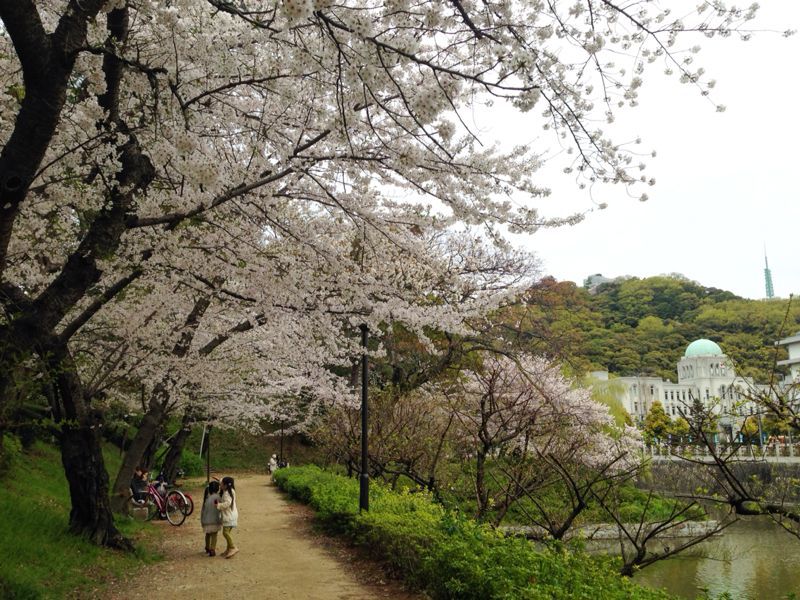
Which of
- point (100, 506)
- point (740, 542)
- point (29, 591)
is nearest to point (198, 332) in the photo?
point (100, 506)

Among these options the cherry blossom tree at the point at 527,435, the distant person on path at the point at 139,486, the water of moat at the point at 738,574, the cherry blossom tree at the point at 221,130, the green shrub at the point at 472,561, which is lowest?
the water of moat at the point at 738,574

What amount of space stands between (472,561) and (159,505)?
9.85 metres

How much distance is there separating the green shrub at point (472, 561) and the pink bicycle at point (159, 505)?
17.9 feet

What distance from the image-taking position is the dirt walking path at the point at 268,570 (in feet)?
22.3

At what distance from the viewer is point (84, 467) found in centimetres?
756

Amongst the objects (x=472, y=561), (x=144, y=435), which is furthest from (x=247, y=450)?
(x=472, y=561)

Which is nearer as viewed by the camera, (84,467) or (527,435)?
(84,467)

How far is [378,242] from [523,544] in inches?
136

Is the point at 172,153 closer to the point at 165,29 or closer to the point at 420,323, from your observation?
the point at 165,29

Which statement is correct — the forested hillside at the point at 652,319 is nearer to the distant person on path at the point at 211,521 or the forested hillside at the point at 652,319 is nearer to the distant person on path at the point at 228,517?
the distant person on path at the point at 228,517

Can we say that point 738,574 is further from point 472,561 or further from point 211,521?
point 211,521

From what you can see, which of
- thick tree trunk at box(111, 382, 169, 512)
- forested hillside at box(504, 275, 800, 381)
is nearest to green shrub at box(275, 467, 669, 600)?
thick tree trunk at box(111, 382, 169, 512)

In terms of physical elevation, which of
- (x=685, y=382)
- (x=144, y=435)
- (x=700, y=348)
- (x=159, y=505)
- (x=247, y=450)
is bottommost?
(x=247, y=450)

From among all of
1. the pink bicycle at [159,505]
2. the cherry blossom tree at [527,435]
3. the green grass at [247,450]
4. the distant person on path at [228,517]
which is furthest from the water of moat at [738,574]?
the green grass at [247,450]
